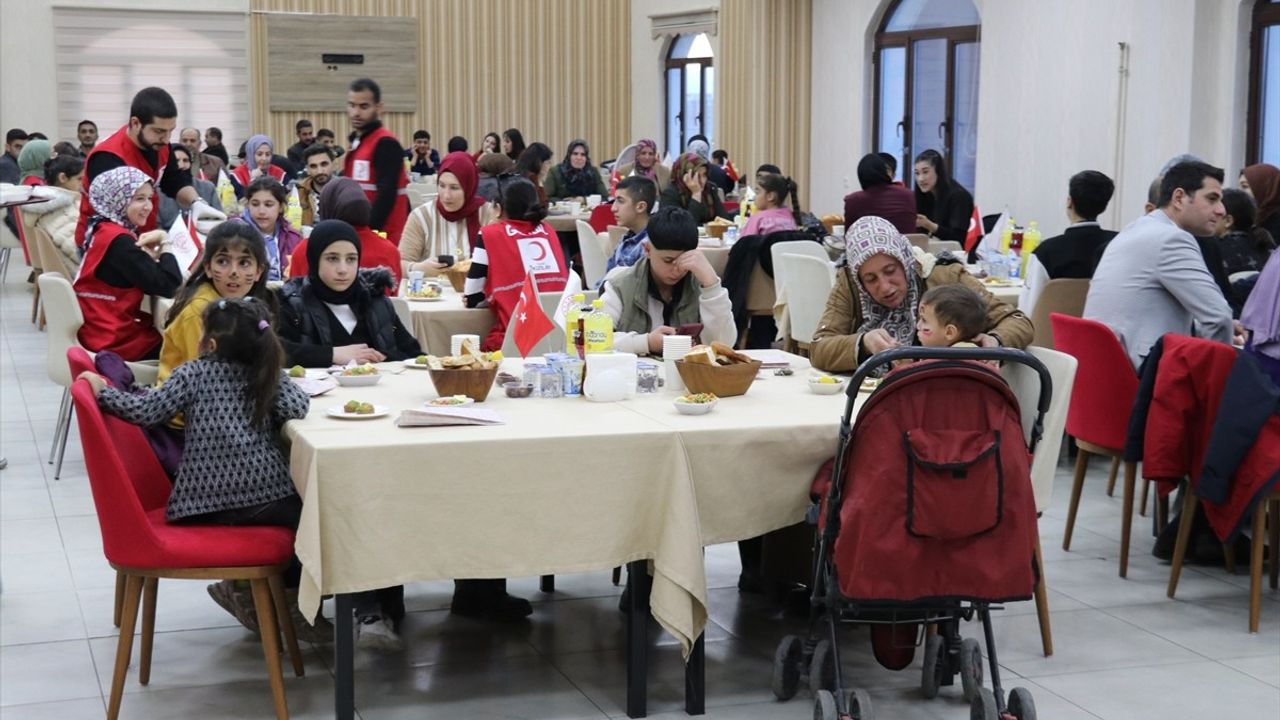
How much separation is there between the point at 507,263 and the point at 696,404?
219 centimetres

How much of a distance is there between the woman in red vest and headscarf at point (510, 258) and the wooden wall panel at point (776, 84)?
9462 millimetres

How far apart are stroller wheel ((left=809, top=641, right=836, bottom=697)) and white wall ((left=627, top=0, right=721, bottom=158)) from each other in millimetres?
15125

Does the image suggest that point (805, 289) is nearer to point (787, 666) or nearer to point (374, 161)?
point (374, 161)

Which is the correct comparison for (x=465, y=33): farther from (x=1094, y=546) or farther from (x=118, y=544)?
(x=118, y=544)

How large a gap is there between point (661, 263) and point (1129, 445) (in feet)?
4.85

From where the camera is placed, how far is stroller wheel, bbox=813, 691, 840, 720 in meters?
3.14

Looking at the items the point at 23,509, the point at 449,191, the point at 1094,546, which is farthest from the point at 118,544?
the point at 449,191

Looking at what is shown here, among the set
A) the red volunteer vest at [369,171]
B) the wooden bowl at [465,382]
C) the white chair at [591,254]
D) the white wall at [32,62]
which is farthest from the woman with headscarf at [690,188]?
the white wall at [32,62]

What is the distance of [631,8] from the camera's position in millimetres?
18734

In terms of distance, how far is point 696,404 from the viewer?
346cm

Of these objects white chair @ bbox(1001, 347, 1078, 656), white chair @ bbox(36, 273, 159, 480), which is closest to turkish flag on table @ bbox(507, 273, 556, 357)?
white chair @ bbox(1001, 347, 1078, 656)

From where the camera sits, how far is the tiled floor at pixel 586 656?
3.51m

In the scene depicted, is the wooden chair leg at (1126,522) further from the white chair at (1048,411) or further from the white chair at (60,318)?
the white chair at (60,318)

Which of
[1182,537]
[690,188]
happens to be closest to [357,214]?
[1182,537]
